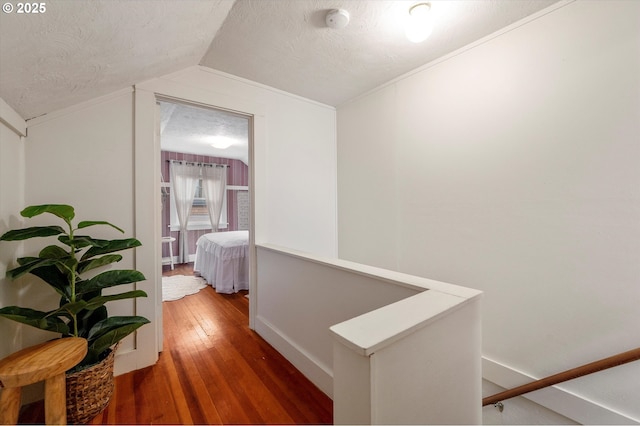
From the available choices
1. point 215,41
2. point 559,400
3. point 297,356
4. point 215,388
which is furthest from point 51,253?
point 559,400

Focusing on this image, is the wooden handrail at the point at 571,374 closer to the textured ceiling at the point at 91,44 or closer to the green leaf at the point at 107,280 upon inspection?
the green leaf at the point at 107,280

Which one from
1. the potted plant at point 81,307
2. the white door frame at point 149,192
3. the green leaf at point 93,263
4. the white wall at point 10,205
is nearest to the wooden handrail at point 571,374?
the potted plant at point 81,307

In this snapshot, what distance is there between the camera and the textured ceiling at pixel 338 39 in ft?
5.19

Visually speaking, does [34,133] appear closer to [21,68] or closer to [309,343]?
[21,68]

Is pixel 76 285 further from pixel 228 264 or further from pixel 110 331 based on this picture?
pixel 228 264

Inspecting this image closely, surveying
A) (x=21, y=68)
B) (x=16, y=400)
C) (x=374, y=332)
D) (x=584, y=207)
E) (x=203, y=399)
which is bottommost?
(x=203, y=399)

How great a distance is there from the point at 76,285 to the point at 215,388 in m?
1.07

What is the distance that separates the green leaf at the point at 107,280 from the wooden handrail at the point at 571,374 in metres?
2.52

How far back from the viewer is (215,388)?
1.64 metres

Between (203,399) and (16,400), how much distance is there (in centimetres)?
84

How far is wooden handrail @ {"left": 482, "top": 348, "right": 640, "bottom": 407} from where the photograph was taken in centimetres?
128

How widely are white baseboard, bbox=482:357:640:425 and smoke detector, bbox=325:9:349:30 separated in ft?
8.67

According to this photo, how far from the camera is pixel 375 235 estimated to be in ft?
8.87

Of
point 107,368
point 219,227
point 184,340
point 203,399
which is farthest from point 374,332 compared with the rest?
point 219,227
